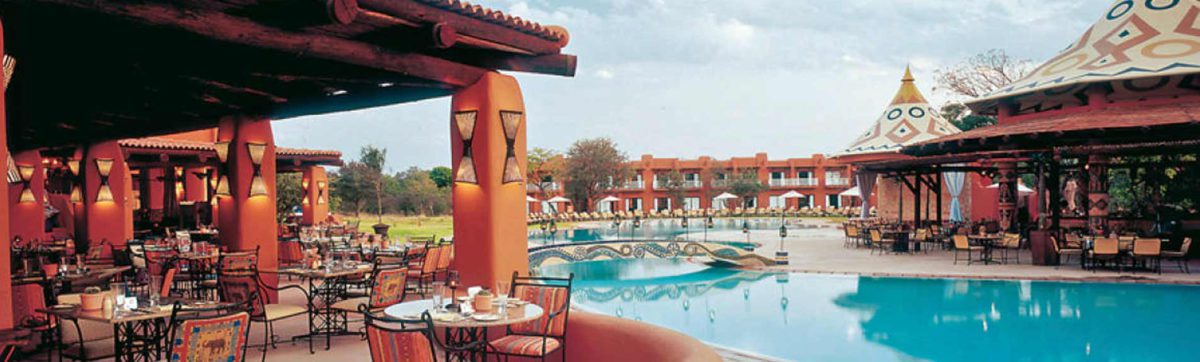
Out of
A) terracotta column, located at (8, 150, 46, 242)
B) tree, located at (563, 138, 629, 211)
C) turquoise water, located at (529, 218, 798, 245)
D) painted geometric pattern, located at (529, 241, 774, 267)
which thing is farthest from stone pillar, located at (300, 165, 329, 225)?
tree, located at (563, 138, 629, 211)

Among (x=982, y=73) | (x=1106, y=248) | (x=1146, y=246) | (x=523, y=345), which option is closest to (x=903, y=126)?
(x=982, y=73)

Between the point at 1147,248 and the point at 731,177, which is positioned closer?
the point at 1147,248

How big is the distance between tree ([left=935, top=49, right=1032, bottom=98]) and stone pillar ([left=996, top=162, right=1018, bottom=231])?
15.8 metres

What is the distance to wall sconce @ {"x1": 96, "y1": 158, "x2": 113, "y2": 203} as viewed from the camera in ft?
41.9

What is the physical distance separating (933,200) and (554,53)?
23.6 m

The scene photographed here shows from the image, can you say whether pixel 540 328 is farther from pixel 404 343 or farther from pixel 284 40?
pixel 284 40

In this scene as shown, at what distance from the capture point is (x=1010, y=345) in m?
8.59

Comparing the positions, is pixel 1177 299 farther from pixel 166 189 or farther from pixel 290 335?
pixel 166 189

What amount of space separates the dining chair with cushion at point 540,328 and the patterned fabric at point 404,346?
1225mm

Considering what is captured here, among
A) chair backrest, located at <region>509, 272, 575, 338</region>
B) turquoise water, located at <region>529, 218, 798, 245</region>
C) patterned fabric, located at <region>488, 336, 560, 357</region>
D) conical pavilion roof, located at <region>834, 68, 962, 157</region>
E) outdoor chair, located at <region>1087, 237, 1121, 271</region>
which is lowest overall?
turquoise water, located at <region>529, 218, 798, 245</region>

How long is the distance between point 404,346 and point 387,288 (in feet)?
9.31

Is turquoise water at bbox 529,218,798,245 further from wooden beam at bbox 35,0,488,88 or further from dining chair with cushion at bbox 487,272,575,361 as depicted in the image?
dining chair with cushion at bbox 487,272,575,361

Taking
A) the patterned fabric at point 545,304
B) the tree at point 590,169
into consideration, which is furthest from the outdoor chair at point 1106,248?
the tree at point 590,169

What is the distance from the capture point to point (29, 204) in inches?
548
